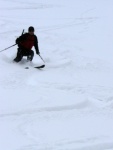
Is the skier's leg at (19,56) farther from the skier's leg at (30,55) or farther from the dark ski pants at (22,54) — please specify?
the skier's leg at (30,55)

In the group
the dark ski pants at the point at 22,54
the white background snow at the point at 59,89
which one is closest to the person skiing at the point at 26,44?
the dark ski pants at the point at 22,54

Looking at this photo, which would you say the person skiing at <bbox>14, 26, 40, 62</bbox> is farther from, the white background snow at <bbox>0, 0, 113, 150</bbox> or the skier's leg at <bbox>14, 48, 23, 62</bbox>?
the white background snow at <bbox>0, 0, 113, 150</bbox>

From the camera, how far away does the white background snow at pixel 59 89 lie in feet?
19.9

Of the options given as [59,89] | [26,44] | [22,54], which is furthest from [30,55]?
[59,89]

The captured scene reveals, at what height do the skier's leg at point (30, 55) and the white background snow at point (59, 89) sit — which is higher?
the skier's leg at point (30, 55)

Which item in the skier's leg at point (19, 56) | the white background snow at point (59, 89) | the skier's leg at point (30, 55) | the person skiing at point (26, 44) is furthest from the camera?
the skier's leg at point (30, 55)

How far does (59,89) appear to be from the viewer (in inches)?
344

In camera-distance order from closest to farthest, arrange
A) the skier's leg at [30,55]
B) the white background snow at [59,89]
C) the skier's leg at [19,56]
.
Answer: the white background snow at [59,89], the skier's leg at [19,56], the skier's leg at [30,55]

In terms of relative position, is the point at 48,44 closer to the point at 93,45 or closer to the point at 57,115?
the point at 93,45

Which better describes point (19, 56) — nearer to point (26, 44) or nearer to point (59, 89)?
point (26, 44)

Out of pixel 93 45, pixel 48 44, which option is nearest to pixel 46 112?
pixel 48 44

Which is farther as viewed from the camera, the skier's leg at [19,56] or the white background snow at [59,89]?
the skier's leg at [19,56]

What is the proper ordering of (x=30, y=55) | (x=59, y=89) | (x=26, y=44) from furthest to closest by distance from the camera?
(x=30, y=55) < (x=26, y=44) < (x=59, y=89)

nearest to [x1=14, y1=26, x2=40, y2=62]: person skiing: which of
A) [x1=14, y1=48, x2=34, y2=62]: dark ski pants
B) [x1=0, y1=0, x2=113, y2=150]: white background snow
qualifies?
[x1=14, y1=48, x2=34, y2=62]: dark ski pants
